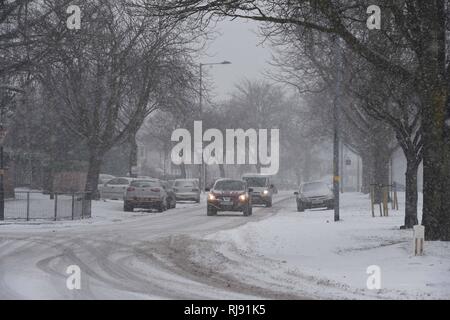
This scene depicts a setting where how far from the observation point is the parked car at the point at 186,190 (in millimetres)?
51625

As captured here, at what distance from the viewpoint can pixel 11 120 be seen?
47.6m

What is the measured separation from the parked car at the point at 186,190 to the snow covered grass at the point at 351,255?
26.9 m

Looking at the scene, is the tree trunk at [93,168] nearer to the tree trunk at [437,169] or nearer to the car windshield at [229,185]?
the car windshield at [229,185]

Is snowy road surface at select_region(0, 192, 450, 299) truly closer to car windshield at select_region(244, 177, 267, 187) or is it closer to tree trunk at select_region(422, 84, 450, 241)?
tree trunk at select_region(422, 84, 450, 241)

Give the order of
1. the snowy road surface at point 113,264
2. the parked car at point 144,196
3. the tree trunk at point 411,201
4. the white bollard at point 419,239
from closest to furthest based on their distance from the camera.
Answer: the snowy road surface at point 113,264 → the white bollard at point 419,239 → the tree trunk at point 411,201 → the parked car at point 144,196

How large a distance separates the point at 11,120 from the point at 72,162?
27.5ft

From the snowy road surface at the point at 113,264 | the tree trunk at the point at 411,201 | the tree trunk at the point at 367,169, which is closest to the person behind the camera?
the snowy road surface at the point at 113,264

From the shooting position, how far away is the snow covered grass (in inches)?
469

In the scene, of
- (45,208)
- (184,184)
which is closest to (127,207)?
(45,208)

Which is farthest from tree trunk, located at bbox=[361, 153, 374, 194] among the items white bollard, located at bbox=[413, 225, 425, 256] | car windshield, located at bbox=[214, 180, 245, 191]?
white bollard, located at bbox=[413, 225, 425, 256]

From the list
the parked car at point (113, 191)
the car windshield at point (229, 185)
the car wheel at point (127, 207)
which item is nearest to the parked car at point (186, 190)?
the parked car at point (113, 191)
